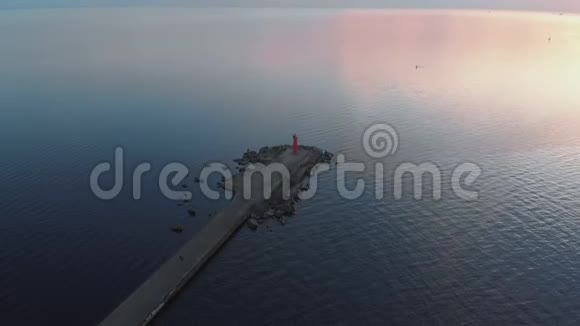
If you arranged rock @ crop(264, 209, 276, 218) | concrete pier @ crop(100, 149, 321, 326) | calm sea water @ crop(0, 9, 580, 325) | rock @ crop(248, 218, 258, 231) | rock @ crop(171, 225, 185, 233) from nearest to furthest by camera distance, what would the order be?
concrete pier @ crop(100, 149, 321, 326) → calm sea water @ crop(0, 9, 580, 325) → rock @ crop(171, 225, 185, 233) → rock @ crop(248, 218, 258, 231) → rock @ crop(264, 209, 276, 218)

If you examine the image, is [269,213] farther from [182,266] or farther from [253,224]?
[182,266]

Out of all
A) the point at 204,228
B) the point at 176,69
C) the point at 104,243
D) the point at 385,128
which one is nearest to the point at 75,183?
the point at 104,243

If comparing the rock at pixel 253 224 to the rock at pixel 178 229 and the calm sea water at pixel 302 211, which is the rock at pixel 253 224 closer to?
the calm sea water at pixel 302 211

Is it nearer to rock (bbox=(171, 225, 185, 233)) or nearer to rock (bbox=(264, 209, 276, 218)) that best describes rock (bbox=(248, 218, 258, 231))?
rock (bbox=(264, 209, 276, 218))

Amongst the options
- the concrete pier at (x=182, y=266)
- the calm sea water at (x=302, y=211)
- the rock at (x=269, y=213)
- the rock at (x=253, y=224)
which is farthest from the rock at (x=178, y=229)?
the rock at (x=269, y=213)

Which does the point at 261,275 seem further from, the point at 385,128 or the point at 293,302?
the point at 385,128

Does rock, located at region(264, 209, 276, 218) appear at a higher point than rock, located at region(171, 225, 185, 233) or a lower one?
higher

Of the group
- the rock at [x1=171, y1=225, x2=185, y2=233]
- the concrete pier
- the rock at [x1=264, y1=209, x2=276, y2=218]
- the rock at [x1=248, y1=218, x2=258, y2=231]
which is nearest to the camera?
the concrete pier

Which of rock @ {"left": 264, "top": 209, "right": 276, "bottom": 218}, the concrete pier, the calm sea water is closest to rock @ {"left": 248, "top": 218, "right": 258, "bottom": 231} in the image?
the calm sea water
